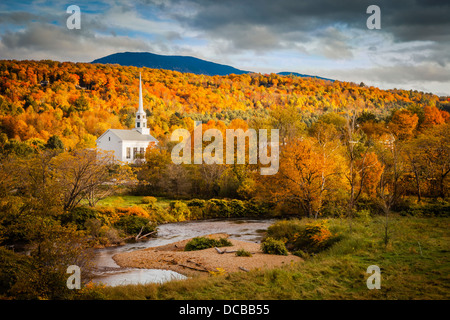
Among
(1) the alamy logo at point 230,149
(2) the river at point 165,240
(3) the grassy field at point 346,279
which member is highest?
(1) the alamy logo at point 230,149

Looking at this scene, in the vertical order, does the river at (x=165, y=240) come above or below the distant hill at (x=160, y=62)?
below

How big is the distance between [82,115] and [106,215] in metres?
61.5

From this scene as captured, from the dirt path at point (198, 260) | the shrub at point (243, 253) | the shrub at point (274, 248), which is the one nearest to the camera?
the dirt path at point (198, 260)

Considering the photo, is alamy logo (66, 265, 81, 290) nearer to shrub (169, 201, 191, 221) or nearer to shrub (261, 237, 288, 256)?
shrub (261, 237, 288, 256)

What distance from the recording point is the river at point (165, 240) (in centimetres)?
1709

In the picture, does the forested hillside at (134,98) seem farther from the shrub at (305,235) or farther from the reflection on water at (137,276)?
the shrub at (305,235)

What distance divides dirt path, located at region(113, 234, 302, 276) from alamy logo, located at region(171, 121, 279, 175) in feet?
Result: 60.0

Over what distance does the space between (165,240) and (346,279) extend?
17.6m

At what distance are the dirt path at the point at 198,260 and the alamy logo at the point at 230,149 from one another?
18.3 m

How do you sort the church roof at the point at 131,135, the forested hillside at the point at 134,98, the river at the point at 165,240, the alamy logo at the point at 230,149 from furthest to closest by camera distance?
the forested hillside at the point at 134,98
the church roof at the point at 131,135
the alamy logo at the point at 230,149
the river at the point at 165,240

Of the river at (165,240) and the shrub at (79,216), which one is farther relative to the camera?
the shrub at (79,216)

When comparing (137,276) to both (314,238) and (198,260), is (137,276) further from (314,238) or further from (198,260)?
(314,238)

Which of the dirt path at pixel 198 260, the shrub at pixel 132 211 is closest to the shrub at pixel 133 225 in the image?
the shrub at pixel 132 211
